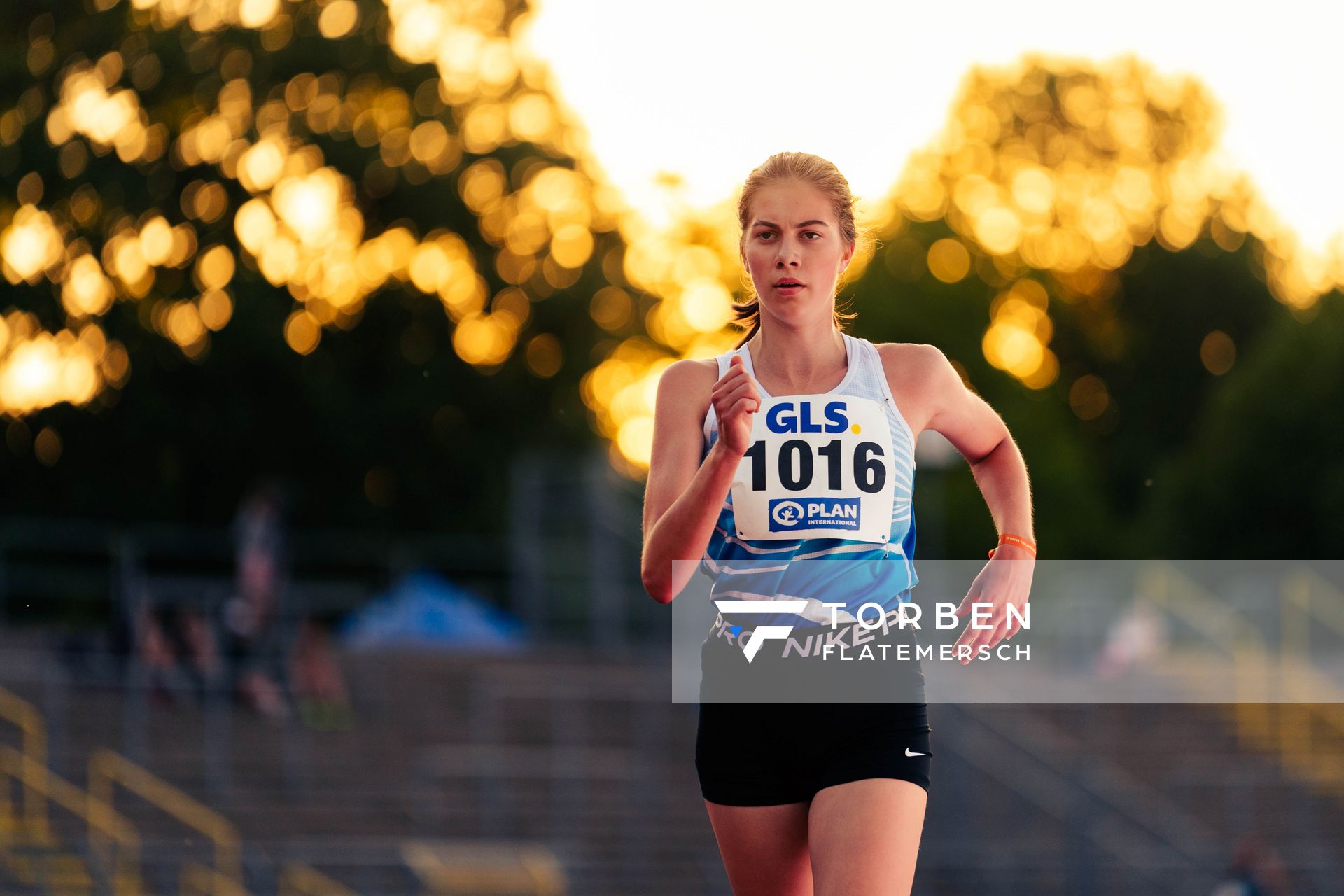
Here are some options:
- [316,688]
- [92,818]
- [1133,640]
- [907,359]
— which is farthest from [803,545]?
[1133,640]

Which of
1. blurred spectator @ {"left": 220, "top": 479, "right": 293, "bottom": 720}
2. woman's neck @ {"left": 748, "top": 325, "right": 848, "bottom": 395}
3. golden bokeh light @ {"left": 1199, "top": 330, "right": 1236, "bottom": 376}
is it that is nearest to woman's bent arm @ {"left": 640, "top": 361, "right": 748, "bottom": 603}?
woman's neck @ {"left": 748, "top": 325, "right": 848, "bottom": 395}

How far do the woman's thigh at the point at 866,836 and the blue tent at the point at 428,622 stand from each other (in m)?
18.4

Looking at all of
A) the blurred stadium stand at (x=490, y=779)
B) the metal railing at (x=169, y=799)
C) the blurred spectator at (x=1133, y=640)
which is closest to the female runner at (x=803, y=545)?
the blurred stadium stand at (x=490, y=779)

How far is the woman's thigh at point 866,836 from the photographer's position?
11.0 ft

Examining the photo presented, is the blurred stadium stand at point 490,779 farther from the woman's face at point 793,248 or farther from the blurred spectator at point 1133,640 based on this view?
the woman's face at point 793,248

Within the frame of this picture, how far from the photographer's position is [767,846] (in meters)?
3.54

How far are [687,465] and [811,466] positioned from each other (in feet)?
0.78

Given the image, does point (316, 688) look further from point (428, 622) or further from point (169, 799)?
point (428, 622)

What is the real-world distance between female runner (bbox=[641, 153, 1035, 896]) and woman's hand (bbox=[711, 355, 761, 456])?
0.48ft

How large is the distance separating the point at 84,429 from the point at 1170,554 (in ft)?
78.1

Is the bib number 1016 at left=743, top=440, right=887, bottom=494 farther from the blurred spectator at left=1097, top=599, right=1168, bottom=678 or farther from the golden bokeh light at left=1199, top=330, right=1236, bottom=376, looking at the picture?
the golden bokeh light at left=1199, top=330, right=1236, bottom=376

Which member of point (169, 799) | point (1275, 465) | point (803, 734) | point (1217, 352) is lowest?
point (803, 734)

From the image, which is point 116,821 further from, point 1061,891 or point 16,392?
point 16,392

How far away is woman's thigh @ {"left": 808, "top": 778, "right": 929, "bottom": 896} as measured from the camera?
3.34m
